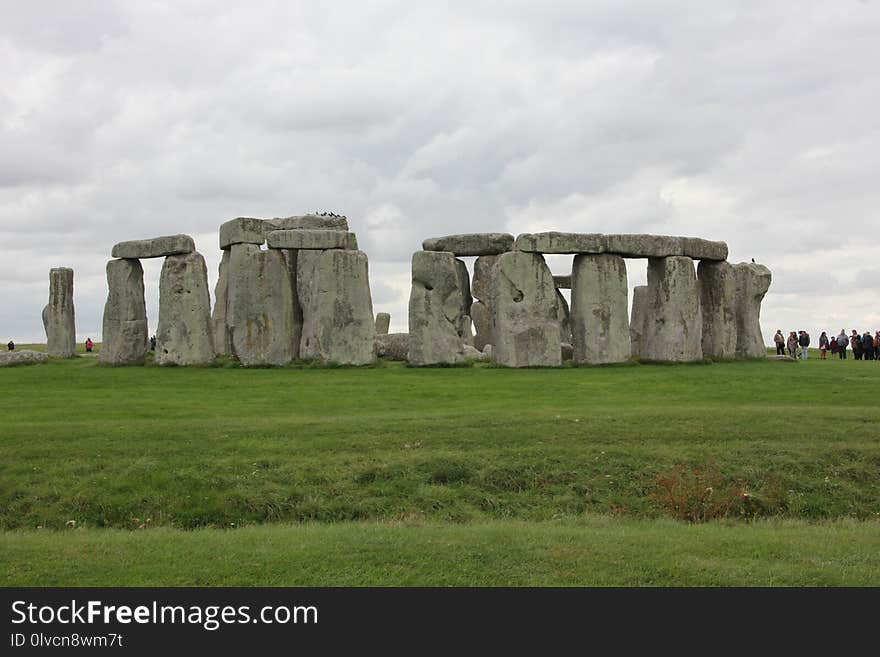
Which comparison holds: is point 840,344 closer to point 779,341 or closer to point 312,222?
point 779,341

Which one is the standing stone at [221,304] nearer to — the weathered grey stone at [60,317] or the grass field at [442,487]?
the weathered grey stone at [60,317]

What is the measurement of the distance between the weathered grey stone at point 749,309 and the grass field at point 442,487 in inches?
382

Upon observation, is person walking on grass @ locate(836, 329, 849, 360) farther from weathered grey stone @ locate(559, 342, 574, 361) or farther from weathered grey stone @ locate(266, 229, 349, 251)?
weathered grey stone @ locate(266, 229, 349, 251)

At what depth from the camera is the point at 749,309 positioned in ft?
97.9

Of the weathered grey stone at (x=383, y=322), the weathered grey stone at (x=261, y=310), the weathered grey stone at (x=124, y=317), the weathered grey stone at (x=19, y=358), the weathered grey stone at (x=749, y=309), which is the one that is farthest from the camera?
the weathered grey stone at (x=383, y=322)

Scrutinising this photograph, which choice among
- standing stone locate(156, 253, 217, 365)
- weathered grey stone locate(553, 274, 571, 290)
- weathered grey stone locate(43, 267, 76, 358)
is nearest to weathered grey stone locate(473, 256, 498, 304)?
weathered grey stone locate(553, 274, 571, 290)

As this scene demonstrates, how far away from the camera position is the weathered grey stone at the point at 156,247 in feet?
89.3

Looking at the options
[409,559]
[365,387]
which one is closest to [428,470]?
[409,559]

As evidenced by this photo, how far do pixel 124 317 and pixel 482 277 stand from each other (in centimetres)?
1135

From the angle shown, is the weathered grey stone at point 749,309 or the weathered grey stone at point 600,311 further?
the weathered grey stone at point 749,309

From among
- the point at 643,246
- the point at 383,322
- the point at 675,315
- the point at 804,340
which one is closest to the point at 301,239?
the point at 643,246

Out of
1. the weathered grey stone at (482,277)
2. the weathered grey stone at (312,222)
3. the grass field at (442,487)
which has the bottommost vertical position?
the grass field at (442,487)

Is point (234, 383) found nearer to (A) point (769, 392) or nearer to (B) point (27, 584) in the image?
(A) point (769, 392)

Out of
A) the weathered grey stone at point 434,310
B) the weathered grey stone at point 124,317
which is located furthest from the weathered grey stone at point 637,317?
the weathered grey stone at point 124,317
